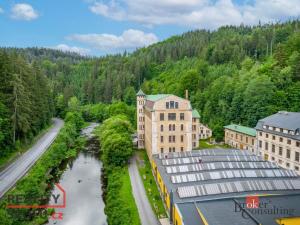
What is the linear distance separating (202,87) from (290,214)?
3083 inches

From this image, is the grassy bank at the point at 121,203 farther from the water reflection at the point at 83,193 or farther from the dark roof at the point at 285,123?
the dark roof at the point at 285,123

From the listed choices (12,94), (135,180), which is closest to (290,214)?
(135,180)

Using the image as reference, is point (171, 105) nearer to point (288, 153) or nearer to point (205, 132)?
point (288, 153)

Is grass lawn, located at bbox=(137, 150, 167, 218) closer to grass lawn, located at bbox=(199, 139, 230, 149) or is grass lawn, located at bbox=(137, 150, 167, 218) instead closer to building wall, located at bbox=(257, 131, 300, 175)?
grass lawn, located at bbox=(199, 139, 230, 149)

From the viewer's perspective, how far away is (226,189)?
33.8 m

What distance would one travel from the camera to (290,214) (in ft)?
89.1

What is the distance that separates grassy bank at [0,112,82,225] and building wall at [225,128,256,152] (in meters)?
36.8

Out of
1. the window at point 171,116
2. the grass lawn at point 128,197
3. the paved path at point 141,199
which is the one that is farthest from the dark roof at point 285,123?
the grass lawn at point 128,197

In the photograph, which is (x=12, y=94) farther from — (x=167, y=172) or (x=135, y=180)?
(x=167, y=172)

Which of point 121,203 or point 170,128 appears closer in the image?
point 121,203

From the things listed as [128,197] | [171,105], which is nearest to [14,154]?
[128,197]

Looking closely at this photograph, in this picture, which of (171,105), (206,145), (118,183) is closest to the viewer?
(118,183)

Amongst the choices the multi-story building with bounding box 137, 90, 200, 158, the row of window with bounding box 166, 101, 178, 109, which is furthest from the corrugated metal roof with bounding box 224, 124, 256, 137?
the row of window with bounding box 166, 101, 178, 109

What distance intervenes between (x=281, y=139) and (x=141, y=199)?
28.3m
